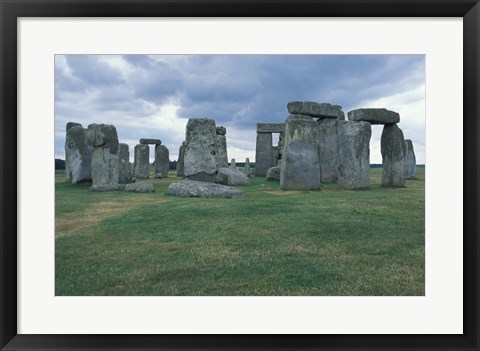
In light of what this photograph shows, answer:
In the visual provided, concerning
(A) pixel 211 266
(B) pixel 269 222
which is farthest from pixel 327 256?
(B) pixel 269 222

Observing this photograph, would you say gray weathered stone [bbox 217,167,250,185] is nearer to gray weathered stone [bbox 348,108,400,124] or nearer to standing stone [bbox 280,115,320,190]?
standing stone [bbox 280,115,320,190]

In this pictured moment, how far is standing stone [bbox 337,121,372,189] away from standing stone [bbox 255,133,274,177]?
356 inches

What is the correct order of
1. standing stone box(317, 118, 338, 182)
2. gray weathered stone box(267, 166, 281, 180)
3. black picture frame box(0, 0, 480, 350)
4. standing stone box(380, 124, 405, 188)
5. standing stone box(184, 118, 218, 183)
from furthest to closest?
gray weathered stone box(267, 166, 281, 180), standing stone box(317, 118, 338, 182), standing stone box(380, 124, 405, 188), standing stone box(184, 118, 218, 183), black picture frame box(0, 0, 480, 350)

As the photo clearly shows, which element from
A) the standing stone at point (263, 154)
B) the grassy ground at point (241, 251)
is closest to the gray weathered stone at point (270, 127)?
the standing stone at point (263, 154)

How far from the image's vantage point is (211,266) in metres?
3.24

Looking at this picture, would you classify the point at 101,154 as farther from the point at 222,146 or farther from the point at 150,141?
the point at 222,146

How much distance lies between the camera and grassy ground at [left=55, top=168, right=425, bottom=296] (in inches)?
113

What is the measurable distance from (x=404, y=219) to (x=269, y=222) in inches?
78.5

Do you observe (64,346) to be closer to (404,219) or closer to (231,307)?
(231,307)

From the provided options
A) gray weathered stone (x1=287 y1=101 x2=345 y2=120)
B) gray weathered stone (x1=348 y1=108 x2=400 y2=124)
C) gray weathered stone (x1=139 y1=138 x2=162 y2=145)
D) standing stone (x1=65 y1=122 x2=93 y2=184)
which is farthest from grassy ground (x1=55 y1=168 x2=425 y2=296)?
gray weathered stone (x1=139 y1=138 x2=162 y2=145)

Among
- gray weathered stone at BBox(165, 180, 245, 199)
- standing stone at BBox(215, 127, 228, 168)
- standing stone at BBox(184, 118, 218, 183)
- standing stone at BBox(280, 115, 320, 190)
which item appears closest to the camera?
gray weathered stone at BBox(165, 180, 245, 199)

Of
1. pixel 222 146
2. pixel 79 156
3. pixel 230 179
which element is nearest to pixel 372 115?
pixel 230 179

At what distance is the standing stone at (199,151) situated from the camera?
1027 cm

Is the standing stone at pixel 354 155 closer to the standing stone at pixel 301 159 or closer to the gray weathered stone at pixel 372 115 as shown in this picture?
the gray weathered stone at pixel 372 115
